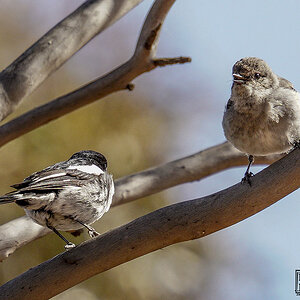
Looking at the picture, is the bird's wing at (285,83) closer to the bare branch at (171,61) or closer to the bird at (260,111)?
the bird at (260,111)

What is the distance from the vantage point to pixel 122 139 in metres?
8.12

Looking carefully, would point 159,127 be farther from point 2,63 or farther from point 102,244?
point 102,244

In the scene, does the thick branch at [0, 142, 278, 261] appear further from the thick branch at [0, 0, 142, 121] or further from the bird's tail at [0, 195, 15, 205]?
the thick branch at [0, 0, 142, 121]

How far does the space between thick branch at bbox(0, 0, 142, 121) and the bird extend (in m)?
1.64

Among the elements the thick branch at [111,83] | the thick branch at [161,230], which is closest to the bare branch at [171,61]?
the thick branch at [111,83]

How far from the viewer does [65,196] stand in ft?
15.2

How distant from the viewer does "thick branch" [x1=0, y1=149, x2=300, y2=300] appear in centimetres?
390

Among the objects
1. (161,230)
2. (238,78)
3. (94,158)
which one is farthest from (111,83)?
(161,230)

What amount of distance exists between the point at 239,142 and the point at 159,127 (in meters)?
3.59

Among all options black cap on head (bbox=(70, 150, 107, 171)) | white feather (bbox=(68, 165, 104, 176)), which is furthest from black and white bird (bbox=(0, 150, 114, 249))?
black cap on head (bbox=(70, 150, 107, 171))

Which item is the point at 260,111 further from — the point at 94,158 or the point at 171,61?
the point at 94,158

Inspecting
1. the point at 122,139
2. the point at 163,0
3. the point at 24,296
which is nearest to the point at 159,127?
the point at 122,139

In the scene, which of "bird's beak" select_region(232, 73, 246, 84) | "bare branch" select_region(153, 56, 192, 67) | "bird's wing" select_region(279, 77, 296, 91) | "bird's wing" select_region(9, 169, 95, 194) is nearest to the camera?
"bird's wing" select_region(9, 169, 95, 194)

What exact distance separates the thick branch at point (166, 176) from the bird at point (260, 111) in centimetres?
103
